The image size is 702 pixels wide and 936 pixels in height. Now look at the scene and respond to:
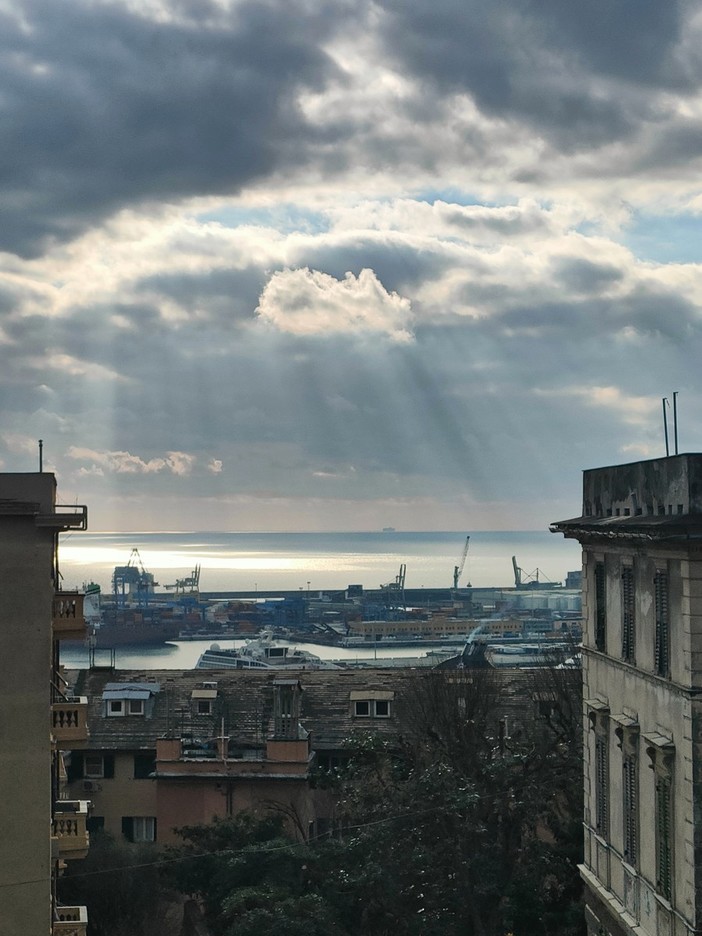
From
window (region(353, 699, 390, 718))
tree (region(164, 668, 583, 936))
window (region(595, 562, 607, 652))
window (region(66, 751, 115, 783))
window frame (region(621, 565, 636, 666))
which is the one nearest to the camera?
window frame (region(621, 565, 636, 666))

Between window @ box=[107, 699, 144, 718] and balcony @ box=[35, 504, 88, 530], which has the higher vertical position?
balcony @ box=[35, 504, 88, 530]

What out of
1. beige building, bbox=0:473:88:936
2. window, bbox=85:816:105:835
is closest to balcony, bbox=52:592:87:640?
beige building, bbox=0:473:88:936

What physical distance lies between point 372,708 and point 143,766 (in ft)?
24.5

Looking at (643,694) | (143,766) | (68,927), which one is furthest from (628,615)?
(143,766)

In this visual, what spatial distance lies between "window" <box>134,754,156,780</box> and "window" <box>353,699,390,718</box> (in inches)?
259

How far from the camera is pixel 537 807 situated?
3036 cm

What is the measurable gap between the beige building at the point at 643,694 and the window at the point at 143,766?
1952 centimetres

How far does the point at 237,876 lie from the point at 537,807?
283 inches

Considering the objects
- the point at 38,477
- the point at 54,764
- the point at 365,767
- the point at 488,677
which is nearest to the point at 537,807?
the point at 365,767

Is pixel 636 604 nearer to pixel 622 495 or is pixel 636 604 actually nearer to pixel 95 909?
pixel 622 495

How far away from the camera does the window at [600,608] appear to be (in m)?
21.7

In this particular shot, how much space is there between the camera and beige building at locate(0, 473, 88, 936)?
18625 millimetres

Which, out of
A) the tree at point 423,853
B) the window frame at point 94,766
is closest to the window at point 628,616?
the tree at point 423,853

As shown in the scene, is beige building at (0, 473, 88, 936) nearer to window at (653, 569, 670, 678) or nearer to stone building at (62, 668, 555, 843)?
window at (653, 569, 670, 678)
